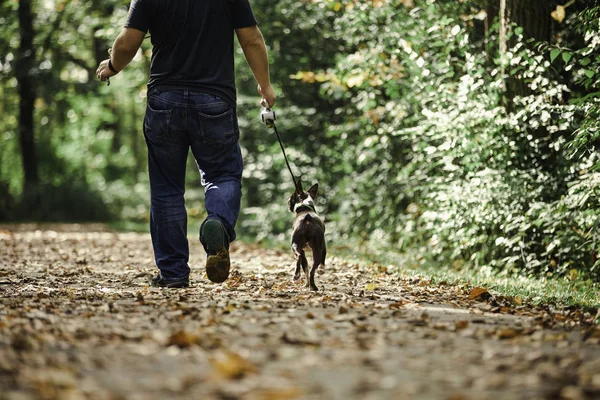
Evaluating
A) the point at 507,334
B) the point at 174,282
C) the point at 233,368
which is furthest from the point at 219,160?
the point at 233,368

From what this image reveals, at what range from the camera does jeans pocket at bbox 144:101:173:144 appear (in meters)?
5.55

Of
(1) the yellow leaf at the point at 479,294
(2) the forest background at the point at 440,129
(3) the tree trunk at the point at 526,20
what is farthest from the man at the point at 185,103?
(3) the tree trunk at the point at 526,20

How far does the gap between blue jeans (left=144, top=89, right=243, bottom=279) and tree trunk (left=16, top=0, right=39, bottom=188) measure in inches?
644

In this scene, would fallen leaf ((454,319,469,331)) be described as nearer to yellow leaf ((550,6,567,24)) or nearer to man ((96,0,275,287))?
man ((96,0,275,287))

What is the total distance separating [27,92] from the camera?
71.7ft

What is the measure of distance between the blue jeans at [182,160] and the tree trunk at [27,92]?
1635cm

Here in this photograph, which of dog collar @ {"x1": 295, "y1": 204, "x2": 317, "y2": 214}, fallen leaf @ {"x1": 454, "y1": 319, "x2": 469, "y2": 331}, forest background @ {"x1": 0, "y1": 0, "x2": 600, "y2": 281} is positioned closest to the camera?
fallen leaf @ {"x1": 454, "y1": 319, "x2": 469, "y2": 331}

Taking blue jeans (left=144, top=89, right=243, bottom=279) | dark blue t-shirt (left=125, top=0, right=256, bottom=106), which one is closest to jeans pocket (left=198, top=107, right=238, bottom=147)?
blue jeans (left=144, top=89, right=243, bottom=279)

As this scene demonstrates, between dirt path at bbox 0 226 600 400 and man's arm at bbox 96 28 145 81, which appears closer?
dirt path at bbox 0 226 600 400

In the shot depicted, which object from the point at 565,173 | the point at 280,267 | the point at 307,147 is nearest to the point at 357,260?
the point at 280,267

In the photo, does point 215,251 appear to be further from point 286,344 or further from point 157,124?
point 286,344

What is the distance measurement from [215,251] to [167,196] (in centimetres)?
70

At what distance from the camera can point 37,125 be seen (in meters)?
24.3

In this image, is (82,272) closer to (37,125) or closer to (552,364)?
(552,364)
